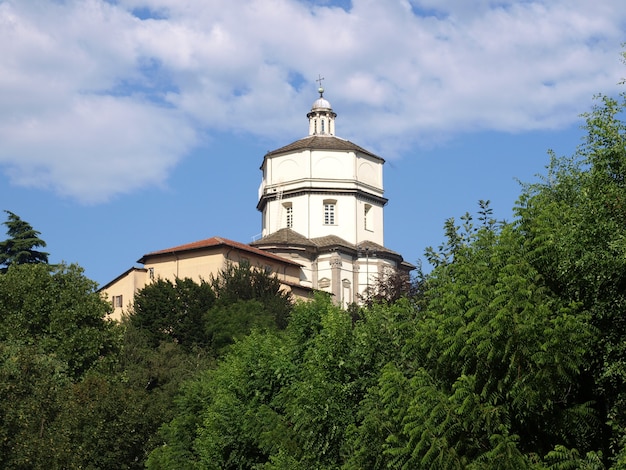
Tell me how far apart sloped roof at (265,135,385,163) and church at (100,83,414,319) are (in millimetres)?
80

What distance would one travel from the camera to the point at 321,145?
98062 millimetres

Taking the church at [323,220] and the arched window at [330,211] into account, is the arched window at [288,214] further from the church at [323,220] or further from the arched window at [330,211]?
the arched window at [330,211]

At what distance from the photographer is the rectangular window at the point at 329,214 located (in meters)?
96.4

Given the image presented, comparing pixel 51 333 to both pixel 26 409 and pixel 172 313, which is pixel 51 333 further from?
pixel 26 409

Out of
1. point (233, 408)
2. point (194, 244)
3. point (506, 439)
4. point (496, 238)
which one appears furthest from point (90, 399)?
point (194, 244)

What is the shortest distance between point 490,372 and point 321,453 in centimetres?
727

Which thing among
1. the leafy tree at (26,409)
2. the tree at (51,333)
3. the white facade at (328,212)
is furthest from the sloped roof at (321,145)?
the leafy tree at (26,409)

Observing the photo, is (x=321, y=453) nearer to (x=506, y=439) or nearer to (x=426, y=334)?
(x=426, y=334)

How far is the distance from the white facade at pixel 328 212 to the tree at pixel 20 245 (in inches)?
657

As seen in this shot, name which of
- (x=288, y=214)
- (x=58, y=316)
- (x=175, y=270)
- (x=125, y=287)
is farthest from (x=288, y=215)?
(x=58, y=316)

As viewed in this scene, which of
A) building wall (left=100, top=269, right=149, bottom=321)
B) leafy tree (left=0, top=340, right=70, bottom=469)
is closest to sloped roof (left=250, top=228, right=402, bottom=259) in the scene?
building wall (left=100, top=269, right=149, bottom=321)

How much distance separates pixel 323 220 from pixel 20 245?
23.9 metres

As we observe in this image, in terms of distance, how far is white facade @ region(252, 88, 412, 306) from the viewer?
92.8 meters

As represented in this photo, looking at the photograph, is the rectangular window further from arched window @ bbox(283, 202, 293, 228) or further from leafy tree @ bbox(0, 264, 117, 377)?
leafy tree @ bbox(0, 264, 117, 377)
